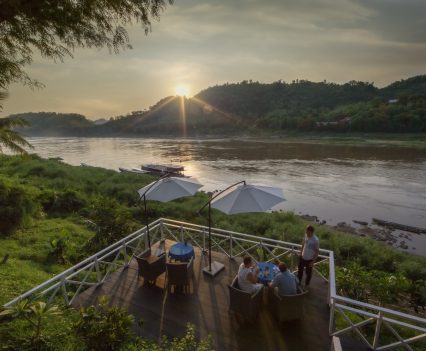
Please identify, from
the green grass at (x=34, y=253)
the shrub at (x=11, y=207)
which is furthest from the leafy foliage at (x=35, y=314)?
the shrub at (x=11, y=207)

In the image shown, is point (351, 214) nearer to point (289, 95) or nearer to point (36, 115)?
point (289, 95)

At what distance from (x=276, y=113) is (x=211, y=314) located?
131 meters

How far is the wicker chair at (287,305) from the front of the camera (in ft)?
19.3

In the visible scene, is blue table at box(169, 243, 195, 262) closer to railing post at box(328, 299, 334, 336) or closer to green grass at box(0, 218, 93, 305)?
railing post at box(328, 299, 334, 336)

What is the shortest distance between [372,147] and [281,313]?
64657 mm

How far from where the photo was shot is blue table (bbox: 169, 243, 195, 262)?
26.6ft

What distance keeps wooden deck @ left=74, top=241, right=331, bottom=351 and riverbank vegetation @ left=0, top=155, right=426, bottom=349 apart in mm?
2531

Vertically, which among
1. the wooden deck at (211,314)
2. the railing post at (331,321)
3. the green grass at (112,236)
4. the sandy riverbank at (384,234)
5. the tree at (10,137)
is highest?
the tree at (10,137)

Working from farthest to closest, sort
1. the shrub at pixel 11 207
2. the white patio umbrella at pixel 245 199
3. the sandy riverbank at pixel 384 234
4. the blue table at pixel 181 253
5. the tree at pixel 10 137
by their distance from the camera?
the sandy riverbank at pixel 384 234, the tree at pixel 10 137, the shrub at pixel 11 207, the blue table at pixel 181 253, the white patio umbrella at pixel 245 199

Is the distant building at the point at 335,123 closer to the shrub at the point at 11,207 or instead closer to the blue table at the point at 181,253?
the shrub at the point at 11,207

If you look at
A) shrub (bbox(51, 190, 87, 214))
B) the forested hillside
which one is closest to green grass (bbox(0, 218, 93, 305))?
shrub (bbox(51, 190, 87, 214))

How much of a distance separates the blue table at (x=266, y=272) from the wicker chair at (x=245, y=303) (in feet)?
2.10

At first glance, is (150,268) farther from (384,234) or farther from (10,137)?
(384,234)

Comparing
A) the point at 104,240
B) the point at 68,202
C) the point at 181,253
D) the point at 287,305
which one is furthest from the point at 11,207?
the point at 287,305
